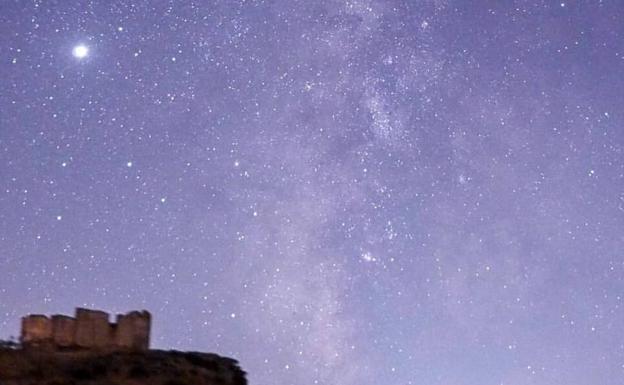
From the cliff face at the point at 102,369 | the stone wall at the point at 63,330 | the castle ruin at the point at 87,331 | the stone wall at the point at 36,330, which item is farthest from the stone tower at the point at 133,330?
the stone wall at the point at 36,330

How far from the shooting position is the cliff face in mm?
38562

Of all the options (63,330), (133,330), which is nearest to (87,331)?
(63,330)

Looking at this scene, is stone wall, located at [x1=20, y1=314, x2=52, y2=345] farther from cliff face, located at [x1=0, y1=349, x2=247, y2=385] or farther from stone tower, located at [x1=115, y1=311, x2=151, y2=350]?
stone tower, located at [x1=115, y1=311, x2=151, y2=350]

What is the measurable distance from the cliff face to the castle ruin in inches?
25.3

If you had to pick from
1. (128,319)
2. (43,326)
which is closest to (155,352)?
(128,319)

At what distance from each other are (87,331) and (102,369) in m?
2.72

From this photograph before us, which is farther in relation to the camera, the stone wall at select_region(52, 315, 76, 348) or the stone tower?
the stone tower

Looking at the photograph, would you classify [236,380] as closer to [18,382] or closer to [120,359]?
[120,359]

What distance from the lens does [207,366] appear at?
139ft

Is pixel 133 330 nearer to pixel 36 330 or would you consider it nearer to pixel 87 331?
pixel 87 331

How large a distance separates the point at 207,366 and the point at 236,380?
1.30 m

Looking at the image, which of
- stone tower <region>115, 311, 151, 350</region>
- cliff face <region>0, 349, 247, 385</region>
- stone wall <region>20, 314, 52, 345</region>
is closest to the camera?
cliff face <region>0, 349, 247, 385</region>

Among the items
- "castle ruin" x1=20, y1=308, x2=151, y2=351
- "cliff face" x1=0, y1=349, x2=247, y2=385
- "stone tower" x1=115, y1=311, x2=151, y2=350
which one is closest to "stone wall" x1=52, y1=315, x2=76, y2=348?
"castle ruin" x1=20, y1=308, x2=151, y2=351

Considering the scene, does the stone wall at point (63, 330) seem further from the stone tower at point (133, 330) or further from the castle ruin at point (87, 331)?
the stone tower at point (133, 330)
